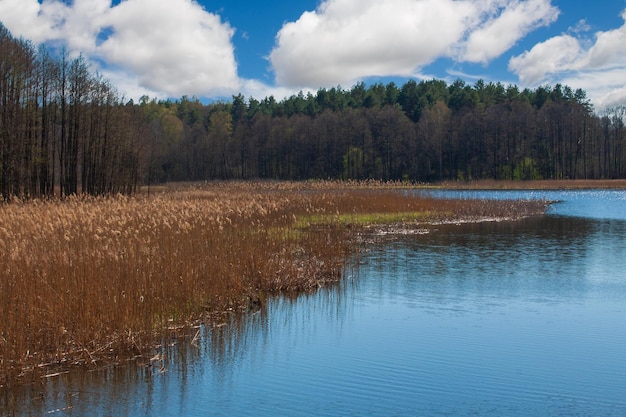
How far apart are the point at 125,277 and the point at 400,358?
15.2 ft

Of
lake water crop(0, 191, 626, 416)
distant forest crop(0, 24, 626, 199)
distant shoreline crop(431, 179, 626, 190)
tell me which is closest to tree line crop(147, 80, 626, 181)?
distant forest crop(0, 24, 626, 199)

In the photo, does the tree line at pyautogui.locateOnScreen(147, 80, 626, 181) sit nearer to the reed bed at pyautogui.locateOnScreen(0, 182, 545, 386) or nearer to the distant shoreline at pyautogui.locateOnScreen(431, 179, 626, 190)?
the distant shoreline at pyautogui.locateOnScreen(431, 179, 626, 190)

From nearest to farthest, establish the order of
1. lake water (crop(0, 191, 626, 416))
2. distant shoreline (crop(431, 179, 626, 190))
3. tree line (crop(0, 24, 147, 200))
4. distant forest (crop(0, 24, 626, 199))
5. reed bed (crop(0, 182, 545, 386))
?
1. lake water (crop(0, 191, 626, 416))
2. reed bed (crop(0, 182, 545, 386))
3. tree line (crop(0, 24, 147, 200))
4. distant shoreline (crop(431, 179, 626, 190))
5. distant forest (crop(0, 24, 626, 199))

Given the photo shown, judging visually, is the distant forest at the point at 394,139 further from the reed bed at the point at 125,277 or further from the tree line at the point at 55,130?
the reed bed at the point at 125,277

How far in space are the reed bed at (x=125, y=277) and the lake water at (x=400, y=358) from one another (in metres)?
0.57

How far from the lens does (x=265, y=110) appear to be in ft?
409

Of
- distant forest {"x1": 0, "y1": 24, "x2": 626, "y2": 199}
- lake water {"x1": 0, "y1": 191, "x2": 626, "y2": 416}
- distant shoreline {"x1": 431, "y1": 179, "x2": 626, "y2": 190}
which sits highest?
distant forest {"x1": 0, "y1": 24, "x2": 626, "y2": 199}

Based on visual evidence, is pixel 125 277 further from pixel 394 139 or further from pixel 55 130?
pixel 394 139

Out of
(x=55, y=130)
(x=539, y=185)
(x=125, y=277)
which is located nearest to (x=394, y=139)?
(x=539, y=185)

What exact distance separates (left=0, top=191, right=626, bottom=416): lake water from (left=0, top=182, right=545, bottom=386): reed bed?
1.87 ft

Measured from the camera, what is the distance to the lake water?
6961 millimetres

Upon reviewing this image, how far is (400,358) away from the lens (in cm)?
858

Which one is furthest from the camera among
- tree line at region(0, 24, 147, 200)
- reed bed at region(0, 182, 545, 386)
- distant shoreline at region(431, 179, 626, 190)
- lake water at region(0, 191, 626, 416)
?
distant shoreline at region(431, 179, 626, 190)

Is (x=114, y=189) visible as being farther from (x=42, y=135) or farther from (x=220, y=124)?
(x=220, y=124)
